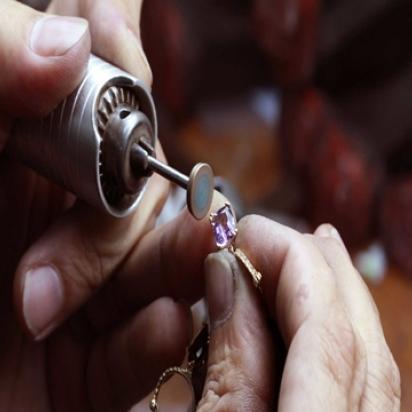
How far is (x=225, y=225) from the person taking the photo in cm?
54

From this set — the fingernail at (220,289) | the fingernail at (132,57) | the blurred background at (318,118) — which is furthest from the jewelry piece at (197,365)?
the blurred background at (318,118)

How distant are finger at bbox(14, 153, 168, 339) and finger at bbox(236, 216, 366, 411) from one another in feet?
0.39

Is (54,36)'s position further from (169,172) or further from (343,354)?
(343,354)

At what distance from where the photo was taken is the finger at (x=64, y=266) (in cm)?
57

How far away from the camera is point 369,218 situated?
1432mm

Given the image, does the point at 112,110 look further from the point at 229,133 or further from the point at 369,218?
the point at 229,133

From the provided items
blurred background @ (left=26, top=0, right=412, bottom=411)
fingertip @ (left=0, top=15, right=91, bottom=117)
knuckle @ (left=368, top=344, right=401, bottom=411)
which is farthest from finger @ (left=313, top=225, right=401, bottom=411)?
blurred background @ (left=26, top=0, right=412, bottom=411)

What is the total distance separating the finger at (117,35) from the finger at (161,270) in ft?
0.37

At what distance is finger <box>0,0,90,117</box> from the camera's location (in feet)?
1.55

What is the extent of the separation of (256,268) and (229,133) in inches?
44.5

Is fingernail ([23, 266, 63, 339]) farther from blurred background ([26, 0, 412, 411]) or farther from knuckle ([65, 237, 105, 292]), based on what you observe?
blurred background ([26, 0, 412, 411])

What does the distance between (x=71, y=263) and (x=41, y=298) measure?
35 millimetres

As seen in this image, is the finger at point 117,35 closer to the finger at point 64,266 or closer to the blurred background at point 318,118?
the finger at point 64,266

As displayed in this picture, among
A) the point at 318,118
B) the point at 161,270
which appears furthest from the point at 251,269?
the point at 318,118
